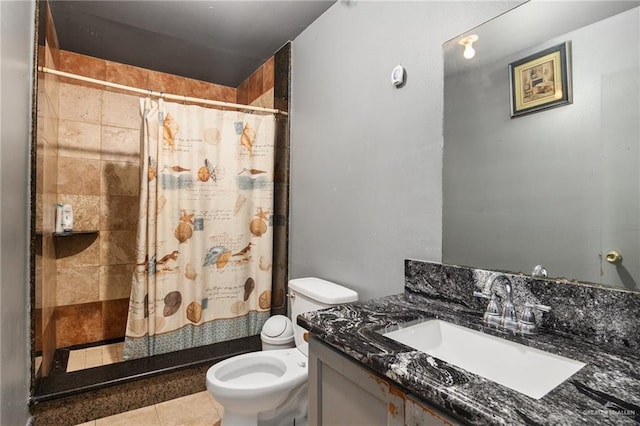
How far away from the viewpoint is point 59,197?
2.41 m

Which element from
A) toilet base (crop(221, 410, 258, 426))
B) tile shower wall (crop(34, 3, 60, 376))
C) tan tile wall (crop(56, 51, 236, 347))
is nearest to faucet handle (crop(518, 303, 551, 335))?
toilet base (crop(221, 410, 258, 426))

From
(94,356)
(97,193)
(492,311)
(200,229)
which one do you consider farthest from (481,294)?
(97,193)

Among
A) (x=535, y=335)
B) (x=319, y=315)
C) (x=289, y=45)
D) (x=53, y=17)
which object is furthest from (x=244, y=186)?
(x=535, y=335)

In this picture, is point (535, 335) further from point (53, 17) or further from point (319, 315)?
point (53, 17)

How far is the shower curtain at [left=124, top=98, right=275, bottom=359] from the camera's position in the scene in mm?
1937

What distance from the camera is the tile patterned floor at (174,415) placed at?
1710 mm

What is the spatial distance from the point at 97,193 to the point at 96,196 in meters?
0.02

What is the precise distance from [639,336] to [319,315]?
0.81 meters

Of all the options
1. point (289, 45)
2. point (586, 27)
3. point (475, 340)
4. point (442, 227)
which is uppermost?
point (289, 45)

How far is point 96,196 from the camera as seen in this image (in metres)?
2.55

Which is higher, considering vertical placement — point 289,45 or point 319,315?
point 289,45

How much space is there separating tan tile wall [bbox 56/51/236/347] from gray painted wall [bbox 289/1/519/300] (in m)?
1.46

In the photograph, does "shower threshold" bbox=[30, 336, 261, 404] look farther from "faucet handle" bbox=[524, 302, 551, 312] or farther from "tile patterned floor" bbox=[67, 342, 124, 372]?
"faucet handle" bbox=[524, 302, 551, 312]

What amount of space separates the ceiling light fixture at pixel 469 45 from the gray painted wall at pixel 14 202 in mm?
1660
